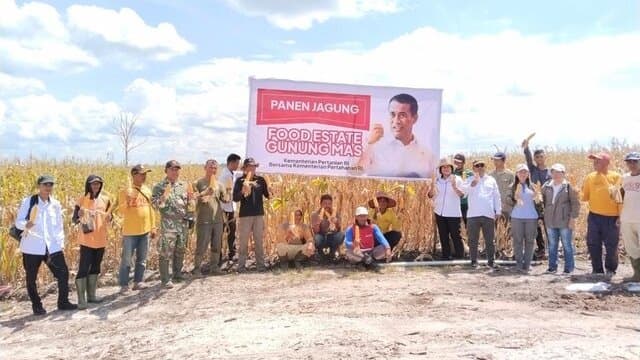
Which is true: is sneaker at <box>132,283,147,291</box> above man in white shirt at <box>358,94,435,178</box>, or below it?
below

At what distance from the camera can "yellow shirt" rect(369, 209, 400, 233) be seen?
943 cm

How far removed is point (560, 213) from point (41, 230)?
23.6 feet

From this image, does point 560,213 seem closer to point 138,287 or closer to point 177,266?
point 177,266

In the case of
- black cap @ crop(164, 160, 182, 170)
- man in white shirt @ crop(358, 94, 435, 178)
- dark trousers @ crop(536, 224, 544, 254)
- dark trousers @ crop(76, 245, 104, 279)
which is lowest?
dark trousers @ crop(76, 245, 104, 279)

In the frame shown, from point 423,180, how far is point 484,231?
1371 millimetres

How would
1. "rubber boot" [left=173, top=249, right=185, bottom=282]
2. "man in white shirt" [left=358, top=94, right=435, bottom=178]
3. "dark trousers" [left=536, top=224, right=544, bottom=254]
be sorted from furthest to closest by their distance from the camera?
"dark trousers" [left=536, top=224, right=544, bottom=254], "man in white shirt" [left=358, top=94, right=435, bottom=178], "rubber boot" [left=173, top=249, right=185, bottom=282]

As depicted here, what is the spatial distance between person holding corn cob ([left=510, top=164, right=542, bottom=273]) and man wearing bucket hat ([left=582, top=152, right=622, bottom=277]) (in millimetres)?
773

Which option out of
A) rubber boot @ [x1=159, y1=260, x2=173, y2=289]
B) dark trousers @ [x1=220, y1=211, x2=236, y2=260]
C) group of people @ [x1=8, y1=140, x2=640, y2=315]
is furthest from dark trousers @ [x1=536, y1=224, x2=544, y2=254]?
rubber boot @ [x1=159, y1=260, x2=173, y2=289]

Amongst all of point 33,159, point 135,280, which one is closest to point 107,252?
point 135,280

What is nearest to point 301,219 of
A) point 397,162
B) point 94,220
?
point 397,162

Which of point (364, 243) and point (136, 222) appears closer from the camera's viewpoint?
point (136, 222)

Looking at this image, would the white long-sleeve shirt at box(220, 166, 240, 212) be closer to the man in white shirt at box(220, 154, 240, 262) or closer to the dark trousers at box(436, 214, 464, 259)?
the man in white shirt at box(220, 154, 240, 262)

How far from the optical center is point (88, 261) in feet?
24.7

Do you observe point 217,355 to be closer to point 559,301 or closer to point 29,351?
point 29,351
